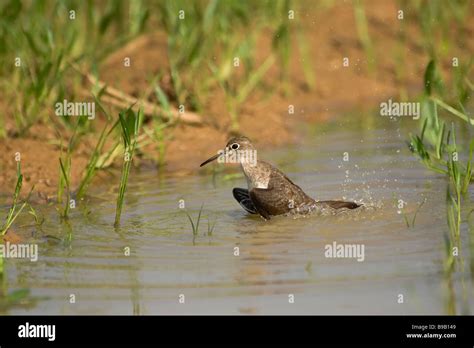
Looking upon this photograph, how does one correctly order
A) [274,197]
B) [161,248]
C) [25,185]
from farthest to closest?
[25,185] → [274,197] → [161,248]

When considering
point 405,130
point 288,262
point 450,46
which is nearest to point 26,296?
point 288,262

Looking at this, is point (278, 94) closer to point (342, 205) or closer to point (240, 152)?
point (240, 152)

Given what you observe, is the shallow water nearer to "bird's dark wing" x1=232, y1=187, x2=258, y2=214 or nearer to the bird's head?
"bird's dark wing" x1=232, y1=187, x2=258, y2=214

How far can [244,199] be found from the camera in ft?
35.5

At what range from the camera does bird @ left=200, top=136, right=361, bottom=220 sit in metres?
10.5

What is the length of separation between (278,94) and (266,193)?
5967 millimetres

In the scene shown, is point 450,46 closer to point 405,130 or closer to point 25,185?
point 405,130

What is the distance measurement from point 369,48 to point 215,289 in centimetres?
993

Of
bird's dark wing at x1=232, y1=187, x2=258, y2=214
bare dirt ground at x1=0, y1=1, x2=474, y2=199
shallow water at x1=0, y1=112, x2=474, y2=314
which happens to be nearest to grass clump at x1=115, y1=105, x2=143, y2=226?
shallow water at x1=0, y1=112, x2=474, y2=314

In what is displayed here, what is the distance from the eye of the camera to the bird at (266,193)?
1053cm

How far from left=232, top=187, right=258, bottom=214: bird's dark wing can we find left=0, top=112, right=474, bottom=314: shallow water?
0.35ft

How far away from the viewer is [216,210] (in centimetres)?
1107

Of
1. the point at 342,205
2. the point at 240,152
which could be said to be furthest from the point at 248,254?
the point at 240,152

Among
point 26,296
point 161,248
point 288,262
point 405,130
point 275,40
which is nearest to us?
point 26,296
